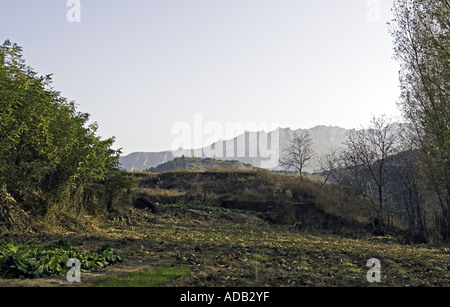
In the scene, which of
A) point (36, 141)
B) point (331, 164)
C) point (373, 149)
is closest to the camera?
point (36, 141)

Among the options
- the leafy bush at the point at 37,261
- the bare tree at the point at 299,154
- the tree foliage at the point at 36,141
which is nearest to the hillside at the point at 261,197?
the bare tree at the point at 299,154

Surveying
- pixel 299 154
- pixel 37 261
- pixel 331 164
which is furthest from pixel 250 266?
pixel 299 154

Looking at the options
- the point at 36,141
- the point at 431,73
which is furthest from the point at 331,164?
the point at 36,141

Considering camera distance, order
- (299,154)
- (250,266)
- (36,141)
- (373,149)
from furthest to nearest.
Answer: (299,154), (373,149), (36,141), (250,266)

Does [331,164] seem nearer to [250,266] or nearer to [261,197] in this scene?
[261,197]

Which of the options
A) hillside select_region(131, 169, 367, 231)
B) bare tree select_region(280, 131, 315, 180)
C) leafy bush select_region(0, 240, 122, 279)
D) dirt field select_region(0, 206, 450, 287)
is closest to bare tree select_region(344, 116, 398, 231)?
hillside select_region(131, 169, 367, 231)

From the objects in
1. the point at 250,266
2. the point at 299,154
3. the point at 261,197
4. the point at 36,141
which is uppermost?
the point at 299,154

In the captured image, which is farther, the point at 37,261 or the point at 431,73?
the point at 431,73

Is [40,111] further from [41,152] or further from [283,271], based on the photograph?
[283,271]

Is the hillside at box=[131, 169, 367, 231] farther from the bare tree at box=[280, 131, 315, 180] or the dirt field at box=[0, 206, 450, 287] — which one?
the dirt field at box=[0, 206, 450, 287]

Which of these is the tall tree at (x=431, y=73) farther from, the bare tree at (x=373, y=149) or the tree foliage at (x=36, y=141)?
the tree foliage at (x=36, y=141)

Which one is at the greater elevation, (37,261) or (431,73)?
(431,73)

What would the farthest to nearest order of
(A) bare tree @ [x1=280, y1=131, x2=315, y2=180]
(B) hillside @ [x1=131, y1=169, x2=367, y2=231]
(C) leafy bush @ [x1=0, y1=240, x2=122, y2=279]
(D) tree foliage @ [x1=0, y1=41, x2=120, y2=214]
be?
(A) bare tree @ [x1=280, y1=131, x2=315, y2=180] < (B) hillside @ [x1=131, y1=169, x2=367, y2=231] < (D) tree foliage @ [x1=0, y1=41, x2=120, y2=214] < (C) leafy bush @ [x1=0, y1=240, x2=122, y2=279]
